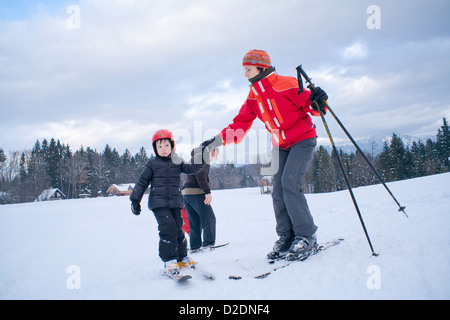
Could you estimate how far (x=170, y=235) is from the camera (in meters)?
2.84

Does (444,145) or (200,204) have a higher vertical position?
(444,145)

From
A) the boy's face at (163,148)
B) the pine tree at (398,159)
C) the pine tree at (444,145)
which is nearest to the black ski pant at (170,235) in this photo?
the boy's face at (163,148)

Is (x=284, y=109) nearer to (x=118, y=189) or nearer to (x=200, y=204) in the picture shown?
(x=200, y=204)

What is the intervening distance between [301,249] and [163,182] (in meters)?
1.77

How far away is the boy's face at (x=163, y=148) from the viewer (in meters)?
3.19

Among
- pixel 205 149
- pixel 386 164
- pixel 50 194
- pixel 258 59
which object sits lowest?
pixel 50 194

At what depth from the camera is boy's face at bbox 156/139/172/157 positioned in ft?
10.5

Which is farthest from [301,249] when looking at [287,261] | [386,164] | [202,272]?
[386,164]

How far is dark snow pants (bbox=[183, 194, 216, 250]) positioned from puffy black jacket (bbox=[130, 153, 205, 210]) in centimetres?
119

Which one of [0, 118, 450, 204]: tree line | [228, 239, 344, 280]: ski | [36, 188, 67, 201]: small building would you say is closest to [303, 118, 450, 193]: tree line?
[0, 118, 450, 204]: tree line

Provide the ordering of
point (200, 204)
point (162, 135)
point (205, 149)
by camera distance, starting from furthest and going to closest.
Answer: point (200, 204), point (205, 149), point (162, 135)

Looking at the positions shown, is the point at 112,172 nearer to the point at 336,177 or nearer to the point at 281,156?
the point at 336,177

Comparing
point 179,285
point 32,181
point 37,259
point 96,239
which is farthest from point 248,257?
point 32,181

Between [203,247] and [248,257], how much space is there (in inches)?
51.9
